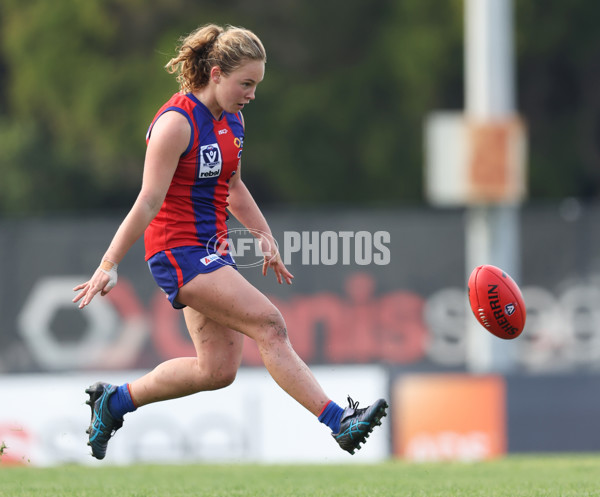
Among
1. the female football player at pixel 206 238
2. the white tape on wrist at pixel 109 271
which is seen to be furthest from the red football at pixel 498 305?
the white tape on wrist at pixel 109 271

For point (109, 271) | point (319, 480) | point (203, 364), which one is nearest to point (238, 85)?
point (109, 271)

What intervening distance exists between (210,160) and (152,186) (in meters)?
0.34

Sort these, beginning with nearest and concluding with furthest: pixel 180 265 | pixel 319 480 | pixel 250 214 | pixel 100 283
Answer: pixel 100 283 → pixel 180 265 → pixel 250 214 → pixel 319 480

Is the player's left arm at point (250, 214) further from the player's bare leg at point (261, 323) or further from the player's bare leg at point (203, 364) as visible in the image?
the player's bare leg at point (261, 323)

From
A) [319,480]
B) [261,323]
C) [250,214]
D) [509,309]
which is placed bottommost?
[319,480]

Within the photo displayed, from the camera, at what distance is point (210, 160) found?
214 inches

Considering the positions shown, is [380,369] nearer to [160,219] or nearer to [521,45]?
[160,219]

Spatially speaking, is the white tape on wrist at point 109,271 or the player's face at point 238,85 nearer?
the white tape on wrist at point 109,271

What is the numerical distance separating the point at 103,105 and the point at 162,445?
10.5 m

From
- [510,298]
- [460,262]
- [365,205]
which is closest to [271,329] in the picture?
[510,298]

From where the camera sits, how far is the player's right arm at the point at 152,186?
5125 millimetres

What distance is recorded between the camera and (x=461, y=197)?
41.7 feet

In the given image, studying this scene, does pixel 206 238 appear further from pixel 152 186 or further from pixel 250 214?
pixel 250 214

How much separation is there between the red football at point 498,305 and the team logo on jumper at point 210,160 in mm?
1794
